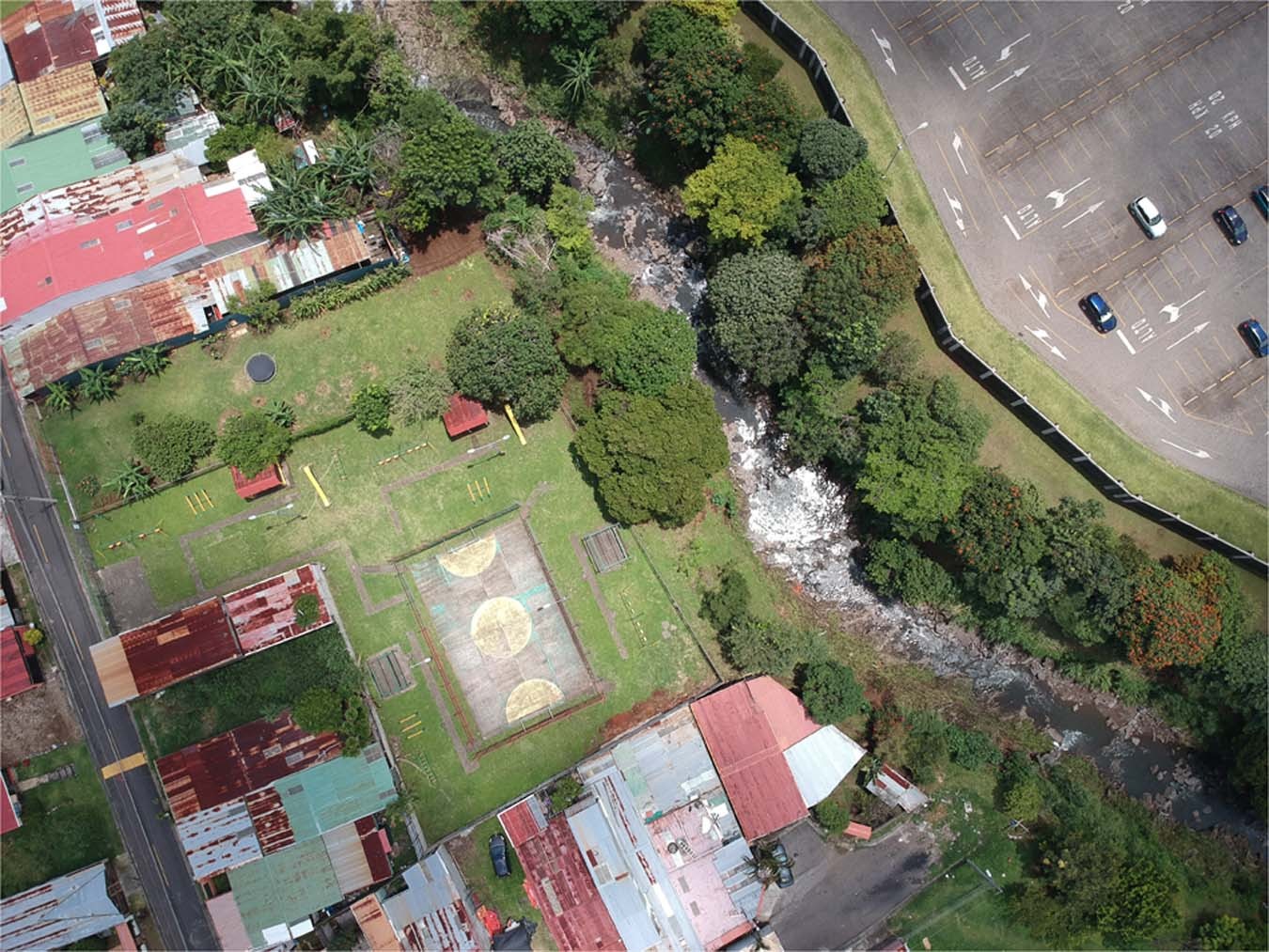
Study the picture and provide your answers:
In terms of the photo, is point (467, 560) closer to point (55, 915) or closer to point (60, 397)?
point (60, 397)

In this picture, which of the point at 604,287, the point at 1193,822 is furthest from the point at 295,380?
the point at 1193,822

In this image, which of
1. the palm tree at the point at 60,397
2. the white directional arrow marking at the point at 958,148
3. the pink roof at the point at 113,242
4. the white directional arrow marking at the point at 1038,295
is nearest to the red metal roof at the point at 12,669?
the palm tree at the point at 60,397

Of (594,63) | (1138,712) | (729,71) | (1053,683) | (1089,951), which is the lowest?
(1089,951)

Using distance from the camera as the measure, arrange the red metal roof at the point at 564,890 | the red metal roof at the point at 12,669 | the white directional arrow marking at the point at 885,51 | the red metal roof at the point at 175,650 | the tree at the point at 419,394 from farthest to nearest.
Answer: the white directional arrow marking at the point at 885,51 → the tree at the point at 419,394 → the red metal roof at the point at 12,669 → the red metal roof at the point at 175,650 → the red metal roof at the point at 564,890

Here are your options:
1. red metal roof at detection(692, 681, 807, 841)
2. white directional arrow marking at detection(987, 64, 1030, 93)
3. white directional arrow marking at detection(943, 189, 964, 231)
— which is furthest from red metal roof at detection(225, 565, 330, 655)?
white directional arrow marking at detection(987, 64, 1030, 93)

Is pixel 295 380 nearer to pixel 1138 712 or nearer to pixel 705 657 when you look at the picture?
pixel 705 657

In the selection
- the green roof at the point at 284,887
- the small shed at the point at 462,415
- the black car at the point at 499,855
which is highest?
the small shed at the point at 462,415

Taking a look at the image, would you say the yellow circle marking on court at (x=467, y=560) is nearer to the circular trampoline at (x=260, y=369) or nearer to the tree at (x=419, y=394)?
the tree at (x=419, y=394)
